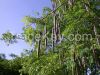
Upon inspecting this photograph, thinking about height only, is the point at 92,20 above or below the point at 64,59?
above

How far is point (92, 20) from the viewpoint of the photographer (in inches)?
459

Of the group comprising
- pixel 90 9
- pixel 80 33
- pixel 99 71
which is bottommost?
pixel 99 71

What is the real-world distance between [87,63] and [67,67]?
1177mm

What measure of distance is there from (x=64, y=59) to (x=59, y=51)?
0.50 metres

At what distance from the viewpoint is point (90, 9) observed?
489 inches

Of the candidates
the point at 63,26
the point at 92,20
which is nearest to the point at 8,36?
the point at 63,26

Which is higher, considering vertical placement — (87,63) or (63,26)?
(63,26)

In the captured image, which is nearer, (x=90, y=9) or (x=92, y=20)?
(x=92, y=20)

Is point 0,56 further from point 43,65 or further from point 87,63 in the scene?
point 87,63

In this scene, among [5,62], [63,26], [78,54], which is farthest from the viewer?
[5,62]

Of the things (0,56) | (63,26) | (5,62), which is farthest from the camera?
(0,56)

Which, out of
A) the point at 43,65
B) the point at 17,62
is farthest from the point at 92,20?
the point at 17,62

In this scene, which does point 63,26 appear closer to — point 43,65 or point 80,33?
point 80,33

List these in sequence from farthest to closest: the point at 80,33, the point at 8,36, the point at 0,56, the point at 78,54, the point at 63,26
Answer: the point at 0,56, the point at 8,36, the point at 63,26, the point at 80,33, the point at 78,54
